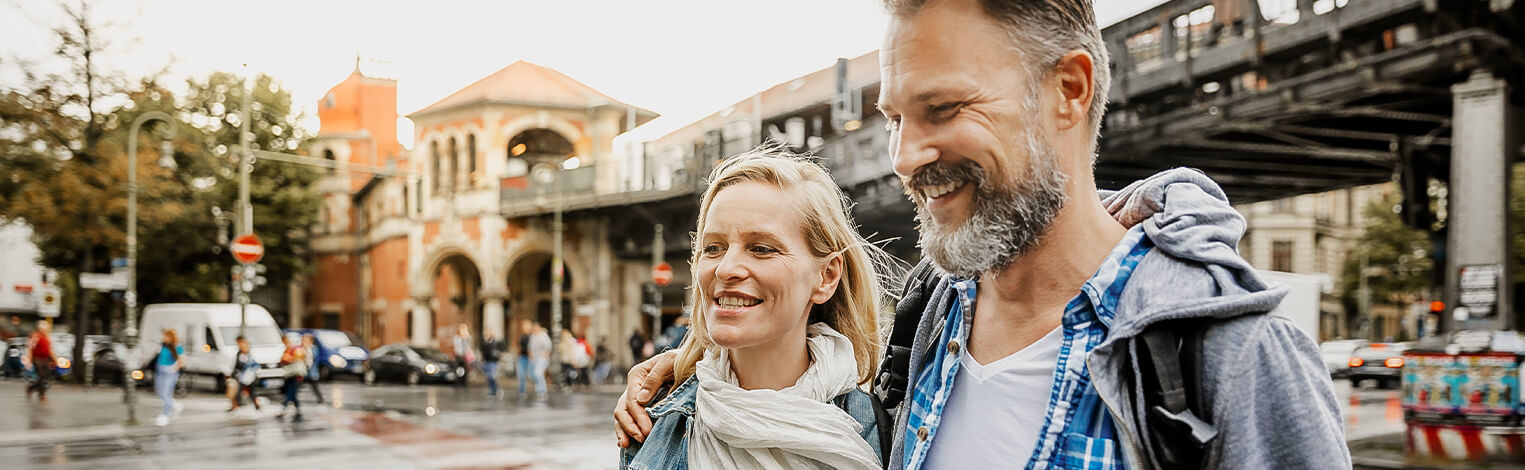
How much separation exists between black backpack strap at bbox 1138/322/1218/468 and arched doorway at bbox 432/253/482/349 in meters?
41.1

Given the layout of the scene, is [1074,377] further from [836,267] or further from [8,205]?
[8,205]

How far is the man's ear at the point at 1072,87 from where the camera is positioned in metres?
1.61

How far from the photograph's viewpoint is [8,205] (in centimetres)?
2316

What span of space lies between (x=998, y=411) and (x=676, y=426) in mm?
880

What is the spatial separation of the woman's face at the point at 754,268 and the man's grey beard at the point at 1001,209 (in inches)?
24.9

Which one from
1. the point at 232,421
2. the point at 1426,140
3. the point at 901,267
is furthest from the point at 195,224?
the point at 901,267

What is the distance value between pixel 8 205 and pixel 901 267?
25.8 m

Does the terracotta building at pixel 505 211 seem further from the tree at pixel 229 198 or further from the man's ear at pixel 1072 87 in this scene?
the man's ear at pixel 1072 87

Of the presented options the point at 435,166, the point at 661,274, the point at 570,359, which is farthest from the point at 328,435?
the point at 435,166

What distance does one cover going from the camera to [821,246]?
2.37m

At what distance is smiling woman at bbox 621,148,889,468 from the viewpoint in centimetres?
222

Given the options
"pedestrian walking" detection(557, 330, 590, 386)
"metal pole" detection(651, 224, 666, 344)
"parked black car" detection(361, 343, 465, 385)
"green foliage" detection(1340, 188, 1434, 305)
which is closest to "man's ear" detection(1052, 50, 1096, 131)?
"pedestrian walking" detection(557, 330, 590, 386)

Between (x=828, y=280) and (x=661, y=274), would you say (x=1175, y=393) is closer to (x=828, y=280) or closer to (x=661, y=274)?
(x=828, y=280)

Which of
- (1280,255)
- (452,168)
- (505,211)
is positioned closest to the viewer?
(505,211)
